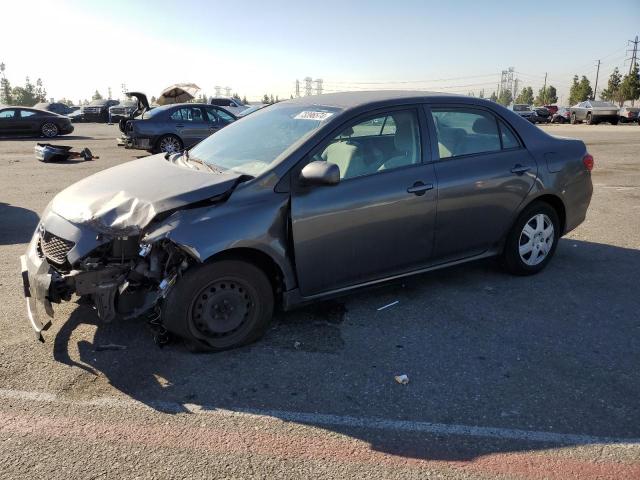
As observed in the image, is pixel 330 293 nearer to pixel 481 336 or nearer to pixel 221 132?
pixel 481 336

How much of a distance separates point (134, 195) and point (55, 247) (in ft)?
2.05

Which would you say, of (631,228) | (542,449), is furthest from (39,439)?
(631,228)

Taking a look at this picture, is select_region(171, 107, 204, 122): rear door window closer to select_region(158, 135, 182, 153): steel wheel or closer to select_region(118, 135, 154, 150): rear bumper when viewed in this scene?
select_region(158, 135, 182, 153): steel wheel

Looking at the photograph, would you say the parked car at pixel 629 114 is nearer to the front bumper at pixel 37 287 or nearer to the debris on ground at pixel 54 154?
the debris on ground at pixel 54 154

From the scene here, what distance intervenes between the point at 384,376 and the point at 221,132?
2.79 metres

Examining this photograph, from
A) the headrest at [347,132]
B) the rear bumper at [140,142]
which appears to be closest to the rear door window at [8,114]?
the rear bumper at [140,142]

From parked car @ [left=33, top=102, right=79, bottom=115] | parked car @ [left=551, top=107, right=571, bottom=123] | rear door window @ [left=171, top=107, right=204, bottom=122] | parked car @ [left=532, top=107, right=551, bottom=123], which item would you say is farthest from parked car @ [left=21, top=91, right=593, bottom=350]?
parked car @ [left=532, top=107, right=551, bottom=123]

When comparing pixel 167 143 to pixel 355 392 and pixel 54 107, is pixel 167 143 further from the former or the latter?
pixel 54 107

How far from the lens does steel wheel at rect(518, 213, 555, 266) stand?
5090mm

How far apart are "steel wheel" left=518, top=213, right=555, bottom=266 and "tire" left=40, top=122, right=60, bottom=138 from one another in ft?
73.1

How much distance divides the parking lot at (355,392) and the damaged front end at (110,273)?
1.38ft

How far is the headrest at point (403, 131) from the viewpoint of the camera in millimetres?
4359

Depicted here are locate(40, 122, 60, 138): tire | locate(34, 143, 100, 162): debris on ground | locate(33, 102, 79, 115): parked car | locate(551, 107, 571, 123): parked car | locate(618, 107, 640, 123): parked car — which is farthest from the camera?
locate(551, 107, 571, 123): parked car

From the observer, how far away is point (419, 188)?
4254mm
